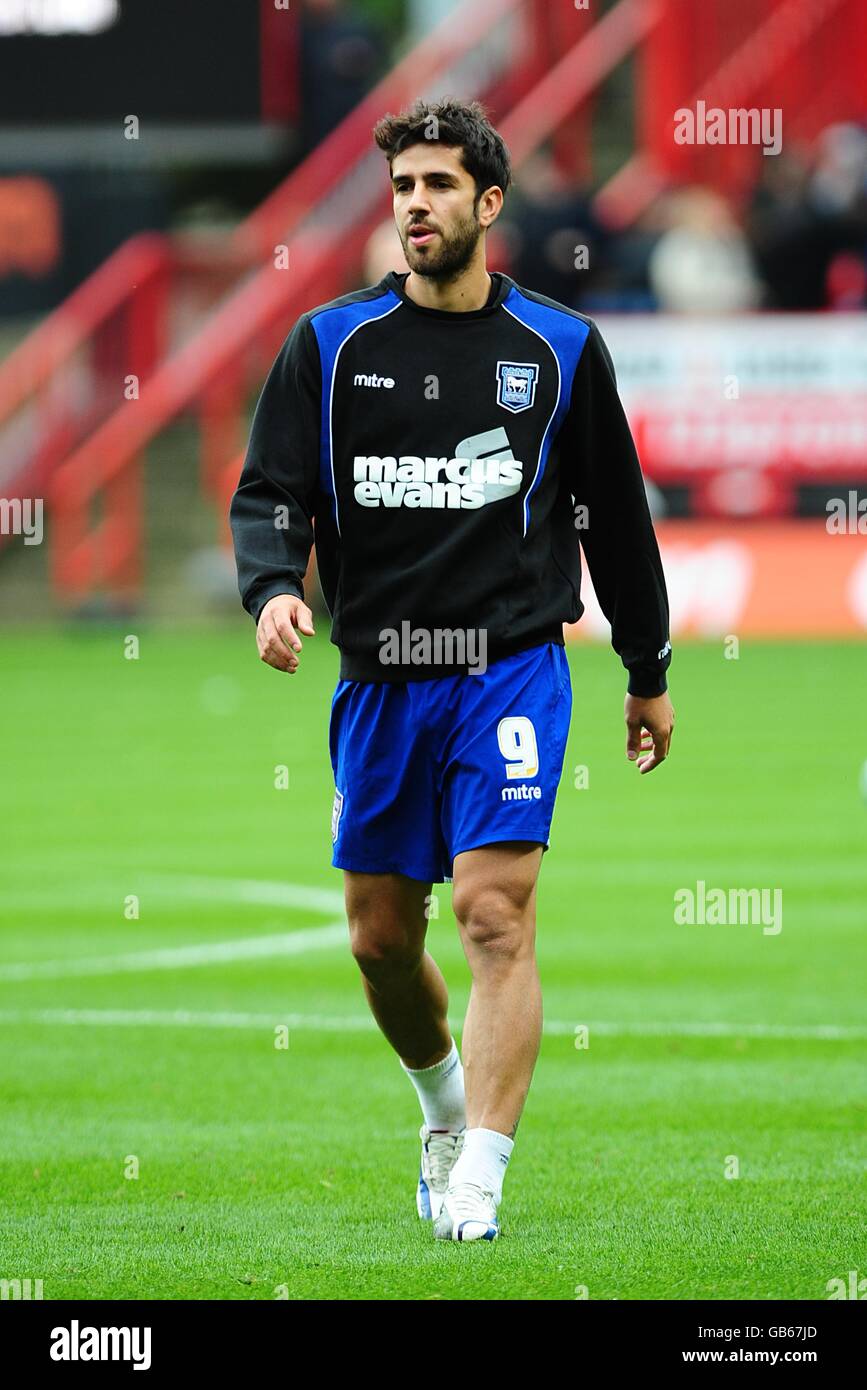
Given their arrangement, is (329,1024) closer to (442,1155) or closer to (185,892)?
(442,1155)

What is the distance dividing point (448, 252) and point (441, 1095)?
2088 millimetres

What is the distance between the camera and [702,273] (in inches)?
1038

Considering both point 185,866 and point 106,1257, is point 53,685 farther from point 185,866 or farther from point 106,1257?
point 106,1257

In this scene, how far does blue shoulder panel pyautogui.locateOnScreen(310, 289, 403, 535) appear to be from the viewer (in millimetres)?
6277

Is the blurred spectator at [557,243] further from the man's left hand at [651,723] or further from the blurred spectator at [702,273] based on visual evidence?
the man's left hand at [651,723]

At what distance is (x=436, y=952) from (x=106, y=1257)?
4496 mm

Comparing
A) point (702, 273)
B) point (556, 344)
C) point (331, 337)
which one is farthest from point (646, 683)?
point (702, 273)

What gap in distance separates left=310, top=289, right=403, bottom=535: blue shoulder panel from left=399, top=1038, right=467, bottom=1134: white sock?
1.40m

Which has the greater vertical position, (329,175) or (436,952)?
(329,175)

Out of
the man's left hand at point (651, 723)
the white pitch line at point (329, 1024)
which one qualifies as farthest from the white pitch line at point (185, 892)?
the man's left hand at point (651, 723)

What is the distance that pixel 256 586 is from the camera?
6211mm

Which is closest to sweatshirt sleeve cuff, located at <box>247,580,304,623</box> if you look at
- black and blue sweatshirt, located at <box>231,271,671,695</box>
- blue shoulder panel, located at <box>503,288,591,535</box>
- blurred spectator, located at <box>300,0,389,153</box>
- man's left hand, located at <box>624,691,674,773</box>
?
black and blue sweatshirt, located at <box>231,271,671,695</box>
